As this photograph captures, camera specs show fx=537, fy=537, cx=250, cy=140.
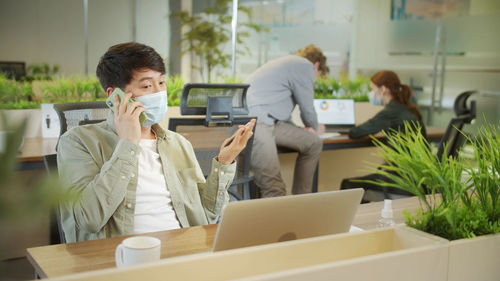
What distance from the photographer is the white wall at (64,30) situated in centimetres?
671

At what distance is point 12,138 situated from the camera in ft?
0.83

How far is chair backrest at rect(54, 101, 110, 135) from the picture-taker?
202 cm

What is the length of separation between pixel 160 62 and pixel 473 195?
1039mm

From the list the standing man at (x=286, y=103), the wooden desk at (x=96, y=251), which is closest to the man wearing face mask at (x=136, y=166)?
the wooden desk at (x=96, y=251)

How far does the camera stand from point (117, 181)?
1.50m

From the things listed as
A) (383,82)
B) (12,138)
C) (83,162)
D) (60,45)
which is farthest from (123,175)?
(60,45)

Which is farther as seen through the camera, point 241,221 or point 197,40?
point 197,40

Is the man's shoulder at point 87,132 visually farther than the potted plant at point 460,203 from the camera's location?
Yes

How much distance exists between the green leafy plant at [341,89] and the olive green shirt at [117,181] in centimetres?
295

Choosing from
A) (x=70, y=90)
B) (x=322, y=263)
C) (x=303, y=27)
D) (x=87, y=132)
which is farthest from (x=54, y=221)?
(x=303, y=27)

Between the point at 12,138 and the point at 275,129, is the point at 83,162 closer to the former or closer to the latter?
the point at 12,138

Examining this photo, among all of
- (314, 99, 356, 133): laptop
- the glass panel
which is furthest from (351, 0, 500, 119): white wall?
(314, 99, 356, 133): laptop

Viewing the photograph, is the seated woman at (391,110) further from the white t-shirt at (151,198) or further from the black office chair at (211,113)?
the white t-shirt at (151,198)

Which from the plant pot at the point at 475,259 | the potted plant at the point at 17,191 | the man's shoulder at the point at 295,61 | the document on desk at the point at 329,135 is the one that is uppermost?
the man's shoulder at the point at 295,61
